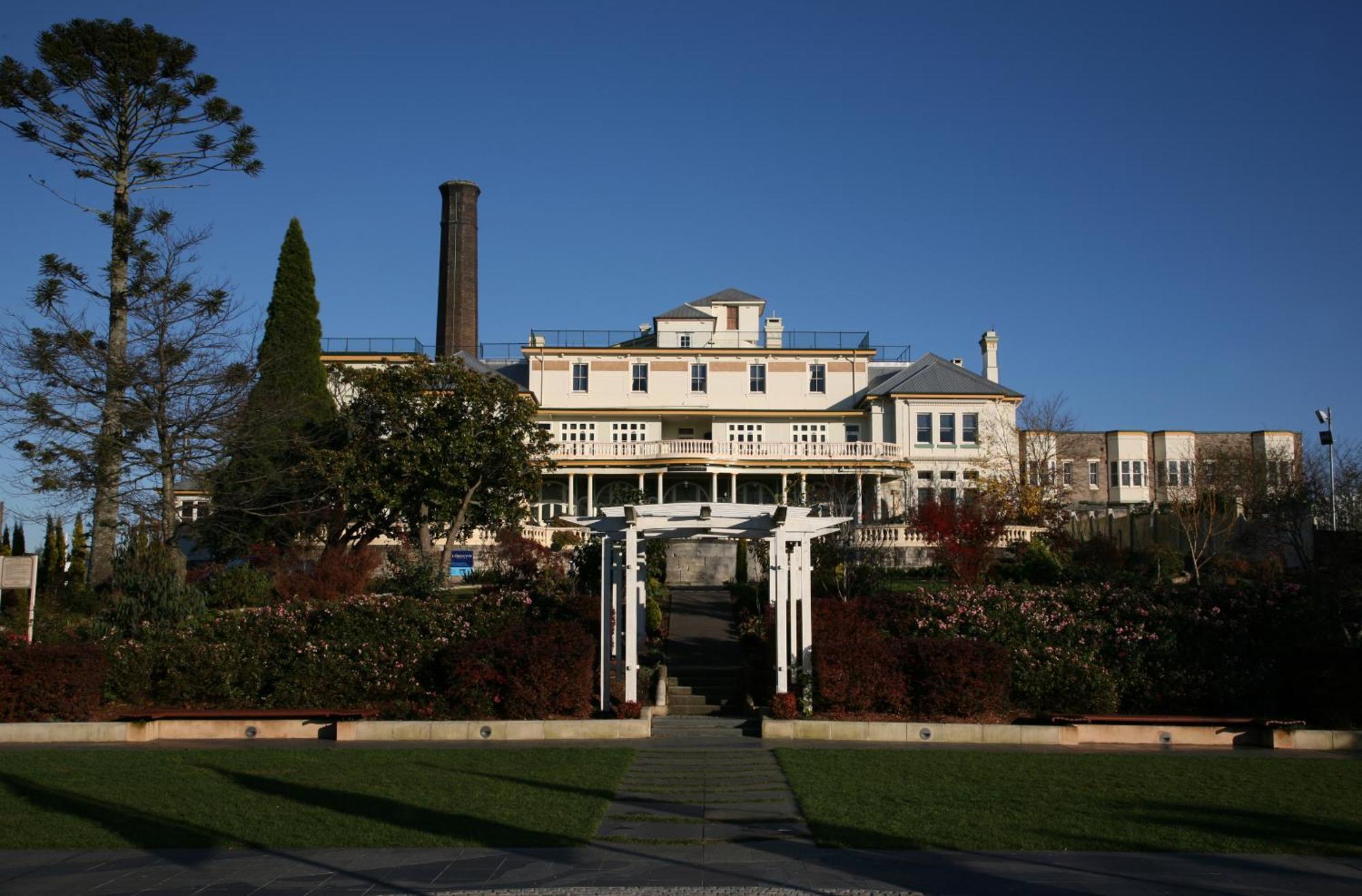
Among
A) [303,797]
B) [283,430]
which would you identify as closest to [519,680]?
[303,797]

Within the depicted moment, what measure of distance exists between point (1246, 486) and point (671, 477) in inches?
983

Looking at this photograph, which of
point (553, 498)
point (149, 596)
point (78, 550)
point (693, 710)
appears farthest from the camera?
point (553, 498)

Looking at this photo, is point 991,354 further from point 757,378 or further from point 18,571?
point 18,571

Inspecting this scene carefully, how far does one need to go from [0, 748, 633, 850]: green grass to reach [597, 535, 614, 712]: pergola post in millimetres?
2520

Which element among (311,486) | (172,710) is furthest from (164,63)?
(172,710)

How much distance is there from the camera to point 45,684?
17375mm

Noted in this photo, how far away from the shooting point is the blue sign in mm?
Answer: 36312

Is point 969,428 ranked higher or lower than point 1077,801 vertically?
higher

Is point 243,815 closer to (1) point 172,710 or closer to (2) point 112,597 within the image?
(1) point 172,710

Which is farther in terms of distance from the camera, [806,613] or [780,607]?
[806,613]

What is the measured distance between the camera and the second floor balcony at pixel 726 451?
52.0 meters

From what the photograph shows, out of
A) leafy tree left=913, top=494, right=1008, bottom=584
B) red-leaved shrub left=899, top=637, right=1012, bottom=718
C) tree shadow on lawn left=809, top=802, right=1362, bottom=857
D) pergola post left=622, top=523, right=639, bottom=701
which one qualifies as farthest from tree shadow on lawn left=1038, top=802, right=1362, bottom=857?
leafy tree left=913, top=494, right=1008, bottom=584

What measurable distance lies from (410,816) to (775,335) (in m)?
49.4

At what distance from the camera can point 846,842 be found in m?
10.3
